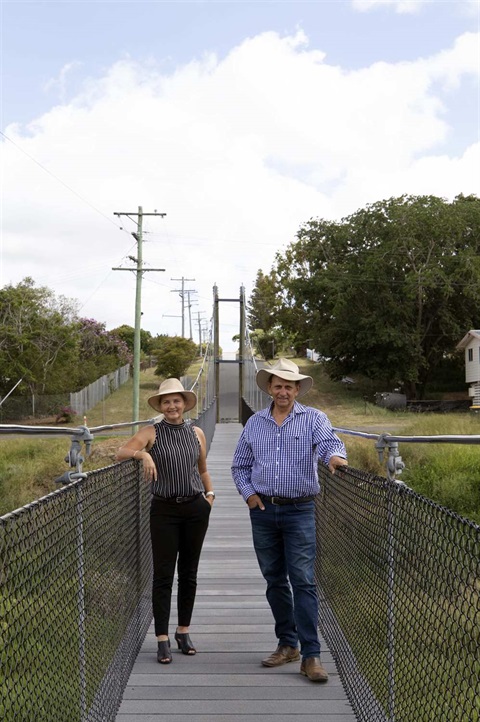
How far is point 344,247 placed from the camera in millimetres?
47594

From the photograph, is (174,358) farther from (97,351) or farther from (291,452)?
(291,452)

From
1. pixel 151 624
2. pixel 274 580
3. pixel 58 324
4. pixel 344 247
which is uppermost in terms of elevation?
pixel 344 247

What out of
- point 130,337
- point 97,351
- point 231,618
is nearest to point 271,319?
point 130,337

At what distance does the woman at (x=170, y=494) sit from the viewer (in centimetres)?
431

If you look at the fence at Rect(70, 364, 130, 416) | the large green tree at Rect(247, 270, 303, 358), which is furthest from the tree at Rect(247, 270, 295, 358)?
the fence at Rect(70, 364, 130, 416)

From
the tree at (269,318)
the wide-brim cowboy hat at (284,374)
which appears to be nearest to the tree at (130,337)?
the tree at (269,318)

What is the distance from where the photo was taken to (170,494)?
4.31 m

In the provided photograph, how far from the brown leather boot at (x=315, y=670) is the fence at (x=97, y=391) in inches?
1305

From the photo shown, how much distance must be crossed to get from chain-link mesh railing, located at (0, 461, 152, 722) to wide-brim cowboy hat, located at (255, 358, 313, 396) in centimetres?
75

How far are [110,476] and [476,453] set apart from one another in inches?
550

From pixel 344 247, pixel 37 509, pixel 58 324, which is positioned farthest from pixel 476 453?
pixel 344 247

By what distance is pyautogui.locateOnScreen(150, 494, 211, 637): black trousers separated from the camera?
4355 mm

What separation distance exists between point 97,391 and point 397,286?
15069 mm

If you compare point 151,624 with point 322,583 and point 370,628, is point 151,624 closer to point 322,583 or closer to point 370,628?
point 322,583
